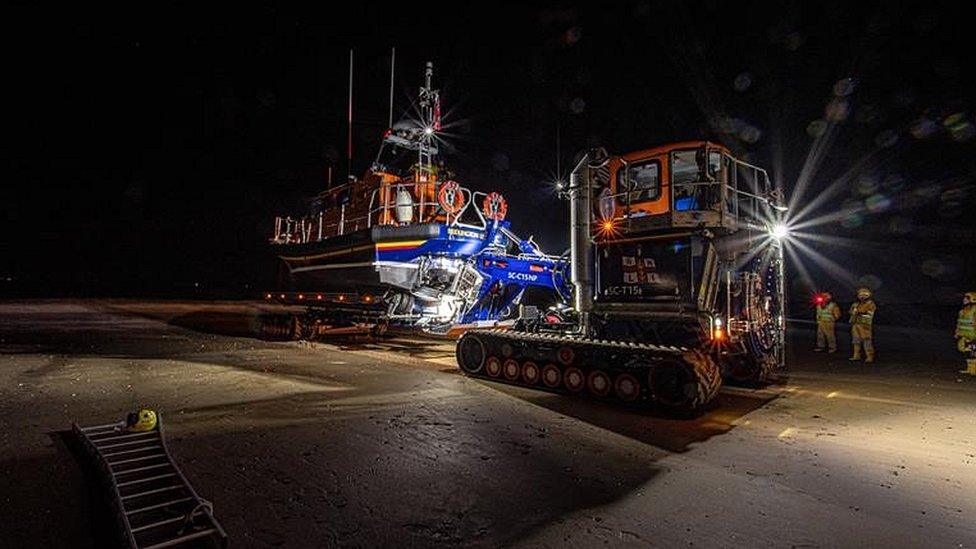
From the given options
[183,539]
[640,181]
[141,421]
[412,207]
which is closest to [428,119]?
[412,207]

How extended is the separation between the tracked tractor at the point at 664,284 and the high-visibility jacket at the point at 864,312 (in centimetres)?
459

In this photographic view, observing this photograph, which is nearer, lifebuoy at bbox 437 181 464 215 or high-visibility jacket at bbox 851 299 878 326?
lifebuoy at bbox 437 181 464 215

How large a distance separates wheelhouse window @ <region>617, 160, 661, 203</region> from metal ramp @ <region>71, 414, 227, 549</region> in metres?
6.25

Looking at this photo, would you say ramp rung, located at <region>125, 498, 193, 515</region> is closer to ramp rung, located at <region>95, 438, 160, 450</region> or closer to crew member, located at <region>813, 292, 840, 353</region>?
ramp rung, located at <region>95, 438, 160, 450</region>

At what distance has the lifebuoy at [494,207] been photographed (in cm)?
1203

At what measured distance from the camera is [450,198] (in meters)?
11.2

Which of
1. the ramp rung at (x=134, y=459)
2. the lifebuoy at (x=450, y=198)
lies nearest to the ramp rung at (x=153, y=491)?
the ramp rung at (x=134, y=459)

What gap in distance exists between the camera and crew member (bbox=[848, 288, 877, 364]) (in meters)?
11.6

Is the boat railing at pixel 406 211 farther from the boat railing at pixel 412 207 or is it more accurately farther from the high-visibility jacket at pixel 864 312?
the high-visibility jacket at pixel 864 312

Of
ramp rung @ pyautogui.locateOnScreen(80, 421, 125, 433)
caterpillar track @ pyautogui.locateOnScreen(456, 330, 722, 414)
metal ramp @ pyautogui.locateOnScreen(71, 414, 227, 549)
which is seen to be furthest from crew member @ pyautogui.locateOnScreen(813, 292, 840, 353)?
ramp rung @ pyautogui.locateOnScreen(80, 421, 125, 433)

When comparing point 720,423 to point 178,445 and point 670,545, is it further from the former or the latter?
point 178,445

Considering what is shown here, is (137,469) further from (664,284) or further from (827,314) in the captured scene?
(827,314)

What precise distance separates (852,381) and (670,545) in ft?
26.4

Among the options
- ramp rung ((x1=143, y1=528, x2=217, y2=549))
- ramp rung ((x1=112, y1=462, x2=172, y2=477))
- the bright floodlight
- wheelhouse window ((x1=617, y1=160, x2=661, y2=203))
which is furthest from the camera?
the bright floodlight
